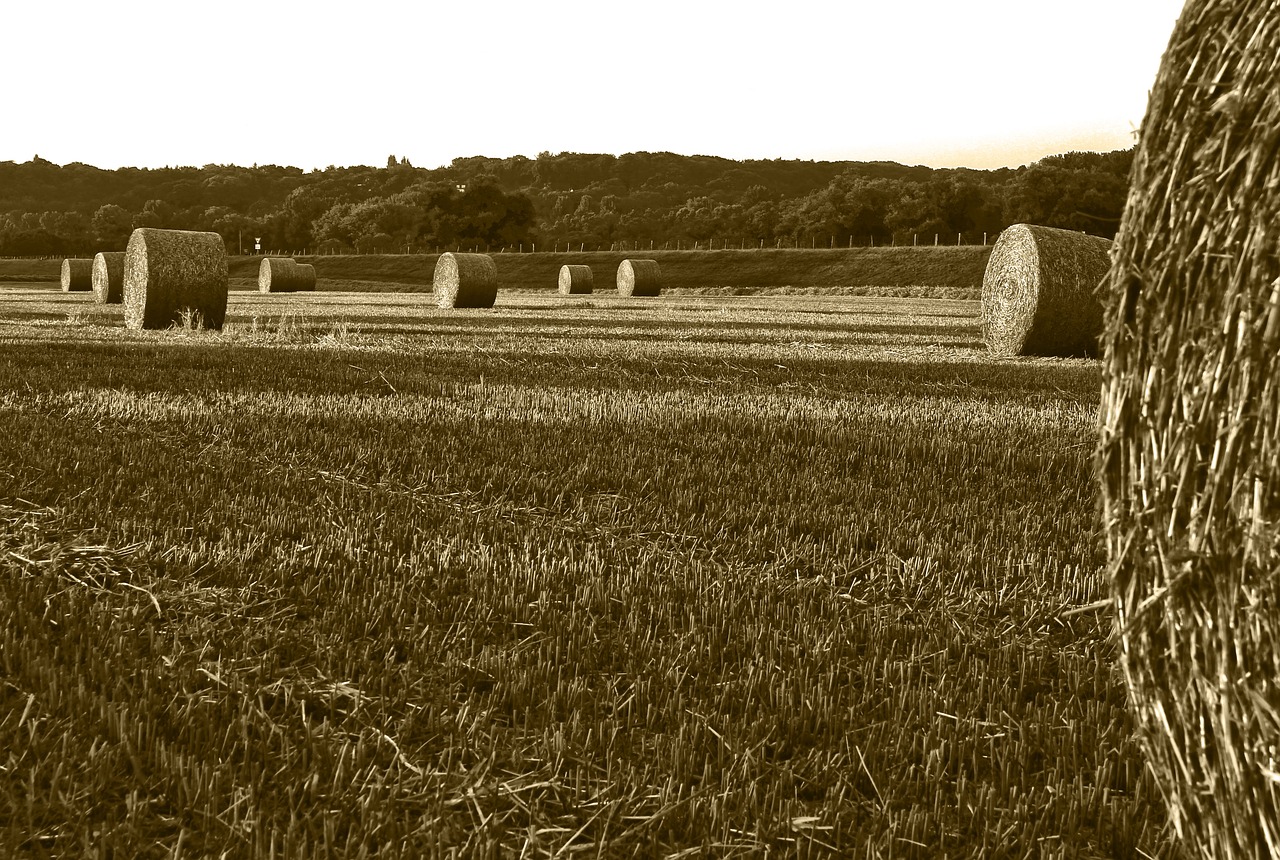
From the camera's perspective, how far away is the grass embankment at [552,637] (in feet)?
10.7

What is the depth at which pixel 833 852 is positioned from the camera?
3119 mm

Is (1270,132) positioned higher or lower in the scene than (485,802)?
higher

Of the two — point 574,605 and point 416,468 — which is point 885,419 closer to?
point 416,468

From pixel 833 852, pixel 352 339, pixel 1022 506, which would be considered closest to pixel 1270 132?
pixel 833 852

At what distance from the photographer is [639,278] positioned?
48.0m

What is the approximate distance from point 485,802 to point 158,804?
872 mm

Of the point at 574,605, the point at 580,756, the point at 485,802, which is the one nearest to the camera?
the point at 485,802

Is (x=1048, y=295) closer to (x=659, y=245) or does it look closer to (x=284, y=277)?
(x=284, y=277)

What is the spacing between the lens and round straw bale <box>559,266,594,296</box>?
49.5 metres

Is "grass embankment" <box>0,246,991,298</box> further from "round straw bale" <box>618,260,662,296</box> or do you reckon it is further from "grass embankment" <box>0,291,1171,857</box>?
"grass embankment" <box>0,291,1171,857</box>

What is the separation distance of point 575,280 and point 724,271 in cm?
2400

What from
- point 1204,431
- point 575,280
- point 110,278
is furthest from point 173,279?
point 575,280

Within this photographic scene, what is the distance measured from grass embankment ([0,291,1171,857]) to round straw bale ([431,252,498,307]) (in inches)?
893

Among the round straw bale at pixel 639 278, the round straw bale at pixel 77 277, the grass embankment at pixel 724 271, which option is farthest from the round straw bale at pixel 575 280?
the round straw bale at pixel 77 277
